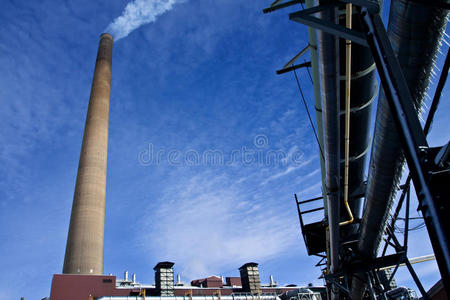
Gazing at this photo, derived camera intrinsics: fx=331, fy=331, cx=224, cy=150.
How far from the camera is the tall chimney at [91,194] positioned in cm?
3111

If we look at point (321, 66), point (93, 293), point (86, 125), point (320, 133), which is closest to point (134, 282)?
point (93, 293)

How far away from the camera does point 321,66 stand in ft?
16.8

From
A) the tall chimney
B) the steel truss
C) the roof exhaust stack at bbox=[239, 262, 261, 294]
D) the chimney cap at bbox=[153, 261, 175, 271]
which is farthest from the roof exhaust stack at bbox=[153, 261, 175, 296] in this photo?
the steel truss

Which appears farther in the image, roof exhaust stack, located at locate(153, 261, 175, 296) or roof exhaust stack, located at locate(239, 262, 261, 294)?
roof exhaust stack, located at locate(239, 262, 261, 294)

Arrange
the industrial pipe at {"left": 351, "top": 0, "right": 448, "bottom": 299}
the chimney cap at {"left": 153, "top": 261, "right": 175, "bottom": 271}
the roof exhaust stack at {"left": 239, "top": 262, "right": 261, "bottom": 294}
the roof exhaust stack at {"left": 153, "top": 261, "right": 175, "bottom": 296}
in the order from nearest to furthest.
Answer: the industrial pipe at {"left": 351, "top": 0, "right": 448, "bottom": 299}, the roof exhaust stack at {"left": 153, "top": 261, "right": 175, "bottom": 296}, the chimney cap at {"left": 153, "top": 261, "right": 175, "bottom": 271}, the roof exhaust stack at {"left": 239, "top": 262, "right": 261, "bottom": 294}

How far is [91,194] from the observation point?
1320 inches

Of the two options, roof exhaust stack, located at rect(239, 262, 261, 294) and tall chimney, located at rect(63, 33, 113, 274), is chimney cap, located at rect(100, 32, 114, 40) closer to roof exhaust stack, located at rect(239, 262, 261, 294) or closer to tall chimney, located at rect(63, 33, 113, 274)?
tall chimney, located at rect(63, 33, 113, 274)

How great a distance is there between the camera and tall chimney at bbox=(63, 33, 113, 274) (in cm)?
3111

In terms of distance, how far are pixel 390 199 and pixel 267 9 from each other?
4.71 meters

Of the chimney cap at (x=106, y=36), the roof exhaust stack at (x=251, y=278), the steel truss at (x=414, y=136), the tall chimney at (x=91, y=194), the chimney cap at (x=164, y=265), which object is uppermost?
the chimney cap at (x=106, y=36)

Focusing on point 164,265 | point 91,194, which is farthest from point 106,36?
point 164,265

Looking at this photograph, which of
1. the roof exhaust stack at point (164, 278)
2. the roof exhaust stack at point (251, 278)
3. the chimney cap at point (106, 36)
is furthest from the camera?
the chimney cap at point (106, 36)

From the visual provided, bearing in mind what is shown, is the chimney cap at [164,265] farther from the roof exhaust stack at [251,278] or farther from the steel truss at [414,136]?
the steel truss at [414,136]

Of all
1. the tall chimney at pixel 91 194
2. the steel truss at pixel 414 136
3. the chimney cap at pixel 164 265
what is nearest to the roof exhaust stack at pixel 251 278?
the chimney cap at pixel 164 265
